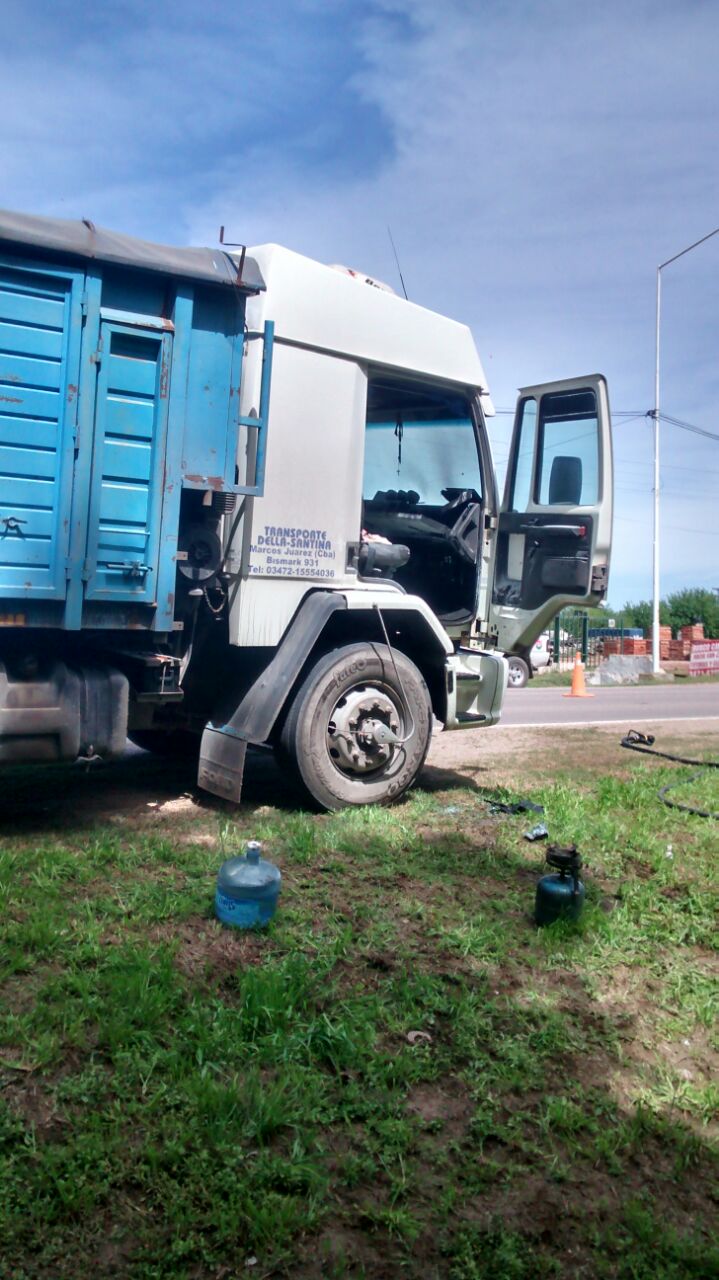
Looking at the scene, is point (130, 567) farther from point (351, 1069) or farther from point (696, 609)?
point (696, 609)

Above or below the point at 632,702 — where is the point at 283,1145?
below

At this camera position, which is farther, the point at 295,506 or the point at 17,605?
the point at 295,506

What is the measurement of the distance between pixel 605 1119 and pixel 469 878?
1803 millimetres

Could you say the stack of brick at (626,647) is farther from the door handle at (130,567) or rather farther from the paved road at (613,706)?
the door handle at (130,567)

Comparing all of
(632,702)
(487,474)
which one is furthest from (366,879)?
(632,702)

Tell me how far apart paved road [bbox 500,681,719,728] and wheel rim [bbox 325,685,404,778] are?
204 inches

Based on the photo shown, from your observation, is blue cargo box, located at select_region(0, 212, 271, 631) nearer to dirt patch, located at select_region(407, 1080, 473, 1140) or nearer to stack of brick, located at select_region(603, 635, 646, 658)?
dirt patch, located at select_region(407, 1080, 473, 1140)

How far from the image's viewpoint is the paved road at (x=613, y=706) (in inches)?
496

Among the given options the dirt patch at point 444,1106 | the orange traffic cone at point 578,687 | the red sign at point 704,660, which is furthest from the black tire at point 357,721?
the red sign at point 704,660

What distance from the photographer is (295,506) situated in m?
5.75

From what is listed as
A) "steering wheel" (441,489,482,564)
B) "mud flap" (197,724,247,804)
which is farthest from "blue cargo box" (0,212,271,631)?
"steering wheel" (441,489,482,564)

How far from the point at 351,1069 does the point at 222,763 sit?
259cm

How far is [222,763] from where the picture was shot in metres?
5.53

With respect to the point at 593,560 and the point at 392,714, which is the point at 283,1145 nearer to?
the point at 392,714
